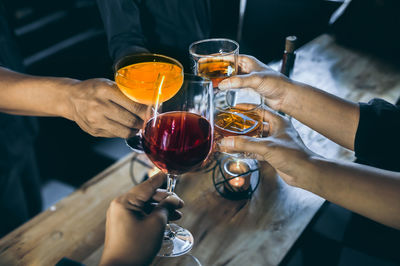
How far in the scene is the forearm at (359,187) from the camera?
987mm

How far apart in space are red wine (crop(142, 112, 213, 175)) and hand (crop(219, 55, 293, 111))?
0.39 meters

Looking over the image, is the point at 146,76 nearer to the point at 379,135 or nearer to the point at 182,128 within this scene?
the point at 182,128

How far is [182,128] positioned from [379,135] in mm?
820

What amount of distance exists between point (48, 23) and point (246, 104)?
145 inches

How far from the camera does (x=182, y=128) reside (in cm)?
88

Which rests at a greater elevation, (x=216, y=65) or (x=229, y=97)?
(x=216, y=65)

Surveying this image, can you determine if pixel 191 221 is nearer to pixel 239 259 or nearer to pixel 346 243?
pixel 239 259

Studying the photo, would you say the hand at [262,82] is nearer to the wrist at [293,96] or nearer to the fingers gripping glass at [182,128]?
the wrist at [293,96]

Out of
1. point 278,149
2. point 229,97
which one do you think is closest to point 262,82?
point 229,97

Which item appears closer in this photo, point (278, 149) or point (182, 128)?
point (182, 128)

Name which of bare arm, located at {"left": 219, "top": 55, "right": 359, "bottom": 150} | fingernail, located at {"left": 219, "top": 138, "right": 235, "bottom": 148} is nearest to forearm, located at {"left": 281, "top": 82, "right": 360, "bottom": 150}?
bare arm, located at {"left": 219, "top": 55, "right": 359, "bottom": 150}

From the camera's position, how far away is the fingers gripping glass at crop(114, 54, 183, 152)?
1.00 meters

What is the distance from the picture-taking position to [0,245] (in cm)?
108

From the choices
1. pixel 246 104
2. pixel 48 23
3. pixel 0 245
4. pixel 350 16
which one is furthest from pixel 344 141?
pixel 48 23
